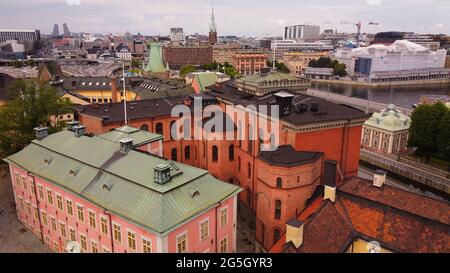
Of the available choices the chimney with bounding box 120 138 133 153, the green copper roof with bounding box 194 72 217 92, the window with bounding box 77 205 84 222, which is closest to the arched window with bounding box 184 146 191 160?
the chimney with bounding box 120 138 133 153

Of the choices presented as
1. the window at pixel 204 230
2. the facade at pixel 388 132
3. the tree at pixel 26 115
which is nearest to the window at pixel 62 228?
the window at pixel 204 230

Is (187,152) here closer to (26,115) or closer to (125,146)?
(125,146)

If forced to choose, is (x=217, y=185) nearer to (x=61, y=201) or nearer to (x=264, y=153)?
(x=264, y=153)

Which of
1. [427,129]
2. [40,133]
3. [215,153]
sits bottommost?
[427,129]

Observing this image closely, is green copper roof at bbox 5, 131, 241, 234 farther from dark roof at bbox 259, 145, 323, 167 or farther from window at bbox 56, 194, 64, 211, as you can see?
dark roof at bbox 259, 145, 323, 167

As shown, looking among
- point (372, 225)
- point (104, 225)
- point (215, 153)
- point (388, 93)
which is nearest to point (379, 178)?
point (372, 225)
